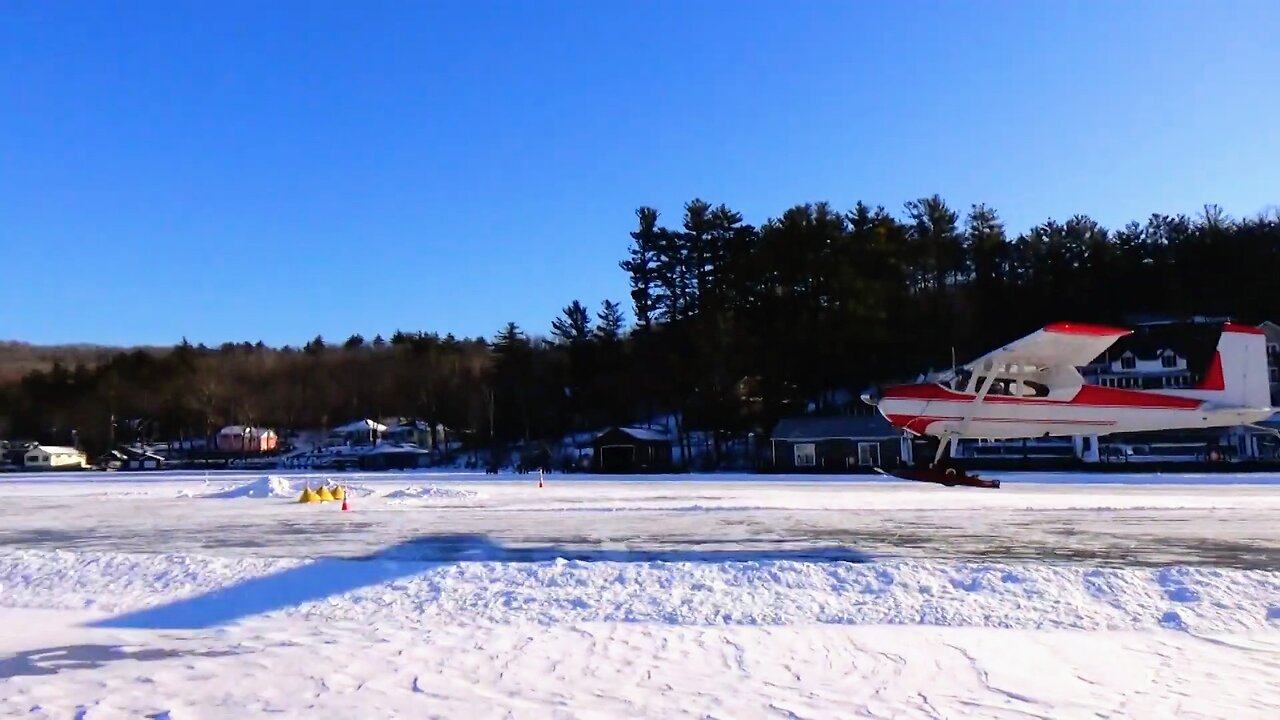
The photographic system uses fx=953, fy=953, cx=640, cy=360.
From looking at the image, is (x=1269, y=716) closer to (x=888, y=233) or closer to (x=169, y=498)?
(x=169, y=498)

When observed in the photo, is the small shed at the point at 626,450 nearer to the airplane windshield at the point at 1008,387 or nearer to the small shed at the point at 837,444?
the small shed at the point at 837,444

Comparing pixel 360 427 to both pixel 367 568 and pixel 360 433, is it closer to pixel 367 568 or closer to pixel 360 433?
pixel 360 433

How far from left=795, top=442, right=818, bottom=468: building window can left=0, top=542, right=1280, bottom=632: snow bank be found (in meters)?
44.6

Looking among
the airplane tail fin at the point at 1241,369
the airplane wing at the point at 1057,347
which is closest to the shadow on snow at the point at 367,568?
the airplane wing at the point at 1057,347

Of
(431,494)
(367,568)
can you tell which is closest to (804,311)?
(431,494)

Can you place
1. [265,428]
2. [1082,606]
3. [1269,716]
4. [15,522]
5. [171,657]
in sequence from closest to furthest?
[1269,716] → [171,657] → [1082,606] → [15,522] → [265,428]

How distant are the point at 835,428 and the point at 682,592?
47264 mm

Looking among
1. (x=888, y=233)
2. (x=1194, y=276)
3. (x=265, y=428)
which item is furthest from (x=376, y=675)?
(x=265, y=428)

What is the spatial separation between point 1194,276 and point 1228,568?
224 ft

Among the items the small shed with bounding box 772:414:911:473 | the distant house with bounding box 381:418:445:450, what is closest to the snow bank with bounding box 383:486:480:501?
the small shed with bounding box 772:414:911:473

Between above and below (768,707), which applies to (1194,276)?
above

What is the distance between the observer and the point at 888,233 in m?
68.2

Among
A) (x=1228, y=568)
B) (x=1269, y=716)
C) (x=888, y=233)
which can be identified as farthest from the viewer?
(x=888, y=233)

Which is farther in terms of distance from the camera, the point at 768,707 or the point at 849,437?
the point at 849,437
